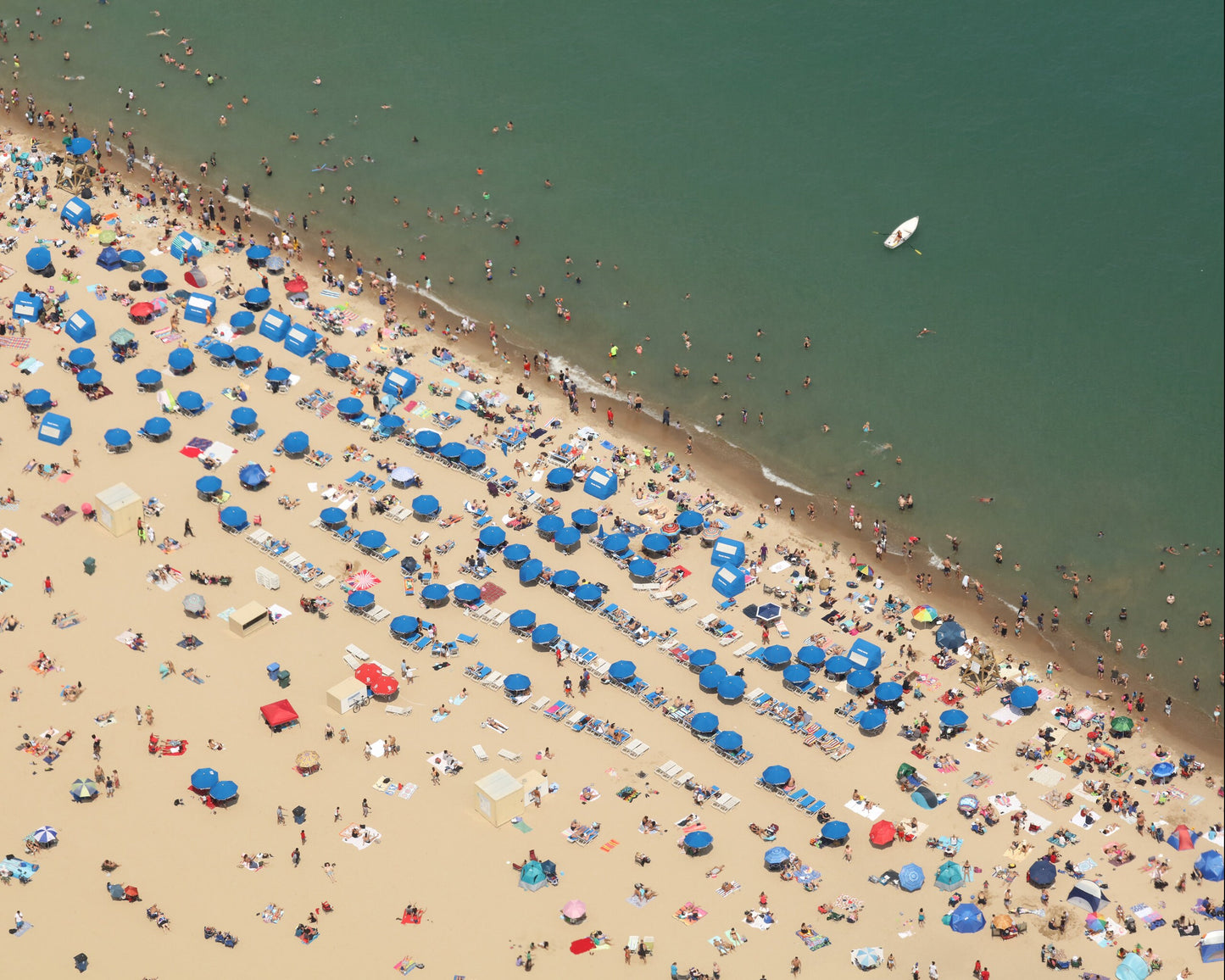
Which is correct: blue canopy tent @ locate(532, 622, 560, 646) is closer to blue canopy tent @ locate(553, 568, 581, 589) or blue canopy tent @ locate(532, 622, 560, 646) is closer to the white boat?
blue canopy tent @ locate(553, 568, 581, 589)

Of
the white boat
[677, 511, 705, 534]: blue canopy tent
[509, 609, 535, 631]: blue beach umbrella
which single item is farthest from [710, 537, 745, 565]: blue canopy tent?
the white boat

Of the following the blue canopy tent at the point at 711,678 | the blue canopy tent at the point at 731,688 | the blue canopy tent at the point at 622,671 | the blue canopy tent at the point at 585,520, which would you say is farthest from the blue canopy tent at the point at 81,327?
the blue canopy tent at the point at 731,688

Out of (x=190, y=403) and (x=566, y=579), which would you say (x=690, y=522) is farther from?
(x=190, y=403)

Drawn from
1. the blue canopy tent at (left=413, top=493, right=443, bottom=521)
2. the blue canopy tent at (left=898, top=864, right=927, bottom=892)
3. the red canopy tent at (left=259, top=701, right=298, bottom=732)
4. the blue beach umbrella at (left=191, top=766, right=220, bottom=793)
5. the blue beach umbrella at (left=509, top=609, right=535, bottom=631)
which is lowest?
the blue beach umbrella at (left=191, top=766, right=220, bottom=793)

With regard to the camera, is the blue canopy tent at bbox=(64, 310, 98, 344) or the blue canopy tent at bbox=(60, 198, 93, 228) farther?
the blue canopy tent at bbox=(60, 198, 93, 228)

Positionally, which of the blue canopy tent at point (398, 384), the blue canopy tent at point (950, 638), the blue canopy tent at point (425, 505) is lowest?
the blue canopy tent at point (425, 505)

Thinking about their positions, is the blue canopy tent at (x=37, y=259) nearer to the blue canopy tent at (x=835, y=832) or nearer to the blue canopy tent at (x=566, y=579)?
the blue canopy tent at (x=566, y=579)
